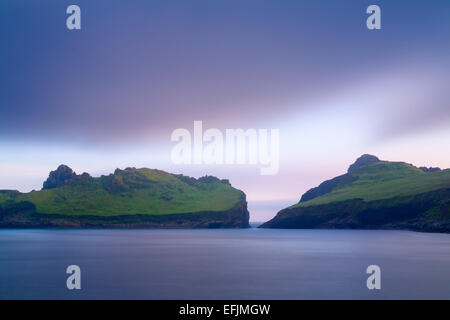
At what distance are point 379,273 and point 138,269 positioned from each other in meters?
34.1

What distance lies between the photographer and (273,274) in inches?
2200

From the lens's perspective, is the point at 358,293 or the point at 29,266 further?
the point at 29,266

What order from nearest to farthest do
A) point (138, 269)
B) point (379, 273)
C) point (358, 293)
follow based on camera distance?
point (358, 293), point (379, 273), point (138, 269)

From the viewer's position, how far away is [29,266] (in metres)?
63.8
